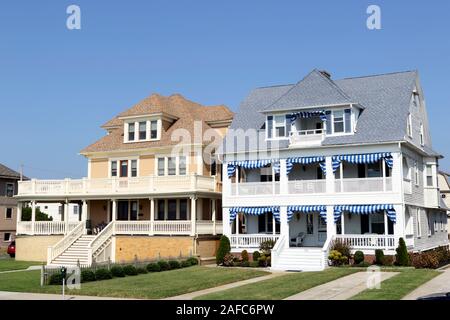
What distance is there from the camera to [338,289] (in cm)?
2045

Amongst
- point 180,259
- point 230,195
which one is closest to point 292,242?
point 230,195

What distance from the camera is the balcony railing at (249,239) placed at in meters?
34.4

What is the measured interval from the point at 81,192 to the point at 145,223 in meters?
6.30

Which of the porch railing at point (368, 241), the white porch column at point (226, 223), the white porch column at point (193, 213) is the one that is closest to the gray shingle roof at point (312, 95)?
the white porch column at point (226, 223)

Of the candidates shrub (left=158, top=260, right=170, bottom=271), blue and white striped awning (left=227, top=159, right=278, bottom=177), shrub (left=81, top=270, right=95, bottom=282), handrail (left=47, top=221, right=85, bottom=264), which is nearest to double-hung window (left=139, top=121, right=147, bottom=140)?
handrail (left=47, top=221, right=85, bottom=264)

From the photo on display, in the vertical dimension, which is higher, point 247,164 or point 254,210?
point 247,164

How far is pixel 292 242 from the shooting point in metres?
35.1

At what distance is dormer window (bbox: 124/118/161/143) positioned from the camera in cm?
4206

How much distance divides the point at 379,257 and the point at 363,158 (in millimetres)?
5912

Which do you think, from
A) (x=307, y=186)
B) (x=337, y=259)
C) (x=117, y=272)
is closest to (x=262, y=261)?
(x=337, y=259)

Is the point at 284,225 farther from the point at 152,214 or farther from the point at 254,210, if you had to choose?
the point at 152,214

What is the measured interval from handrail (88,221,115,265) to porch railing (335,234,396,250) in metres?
15.4

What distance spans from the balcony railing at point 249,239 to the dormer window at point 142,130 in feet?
36.1

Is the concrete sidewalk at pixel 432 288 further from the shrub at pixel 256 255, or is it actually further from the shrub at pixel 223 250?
the shrub at pixel 223 250
